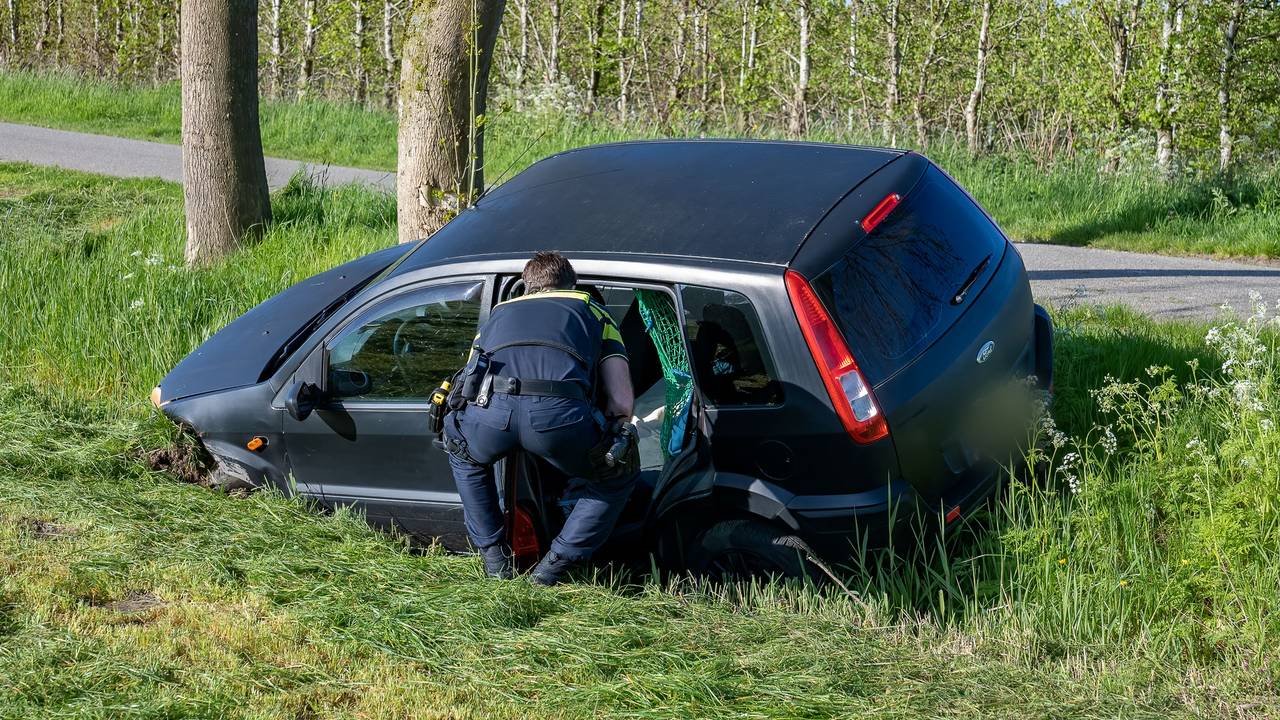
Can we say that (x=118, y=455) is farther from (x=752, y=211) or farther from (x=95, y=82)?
(x=95, y=82)

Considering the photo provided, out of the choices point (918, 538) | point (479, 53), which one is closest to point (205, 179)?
point (479, 53)

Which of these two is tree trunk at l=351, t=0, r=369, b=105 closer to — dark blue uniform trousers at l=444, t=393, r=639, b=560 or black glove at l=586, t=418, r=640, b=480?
dark blue uniform trousers at l=444, t=393, r=639, b=560

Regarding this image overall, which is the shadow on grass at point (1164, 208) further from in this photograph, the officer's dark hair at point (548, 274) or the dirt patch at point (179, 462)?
the dirt patch at point (179, 462)

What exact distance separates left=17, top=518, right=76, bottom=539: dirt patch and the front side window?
4.83ft

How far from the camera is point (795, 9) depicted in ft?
71.4

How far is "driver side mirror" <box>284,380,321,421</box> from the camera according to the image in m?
5.09

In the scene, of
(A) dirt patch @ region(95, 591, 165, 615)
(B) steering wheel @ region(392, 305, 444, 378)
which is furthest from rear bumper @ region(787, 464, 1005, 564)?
(A) dirt patch @ region(95, 591, 165, 615)

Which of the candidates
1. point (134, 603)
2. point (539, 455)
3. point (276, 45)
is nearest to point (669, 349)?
point (539, 455)

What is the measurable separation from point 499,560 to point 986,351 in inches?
83.7

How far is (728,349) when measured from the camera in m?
4.33

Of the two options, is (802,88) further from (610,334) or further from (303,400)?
(610,334)

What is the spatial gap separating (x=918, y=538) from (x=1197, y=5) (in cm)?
1402

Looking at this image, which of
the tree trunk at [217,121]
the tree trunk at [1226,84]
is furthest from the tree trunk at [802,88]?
the tree trunk at [217,121]

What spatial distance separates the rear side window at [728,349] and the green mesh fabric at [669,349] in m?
0.07
